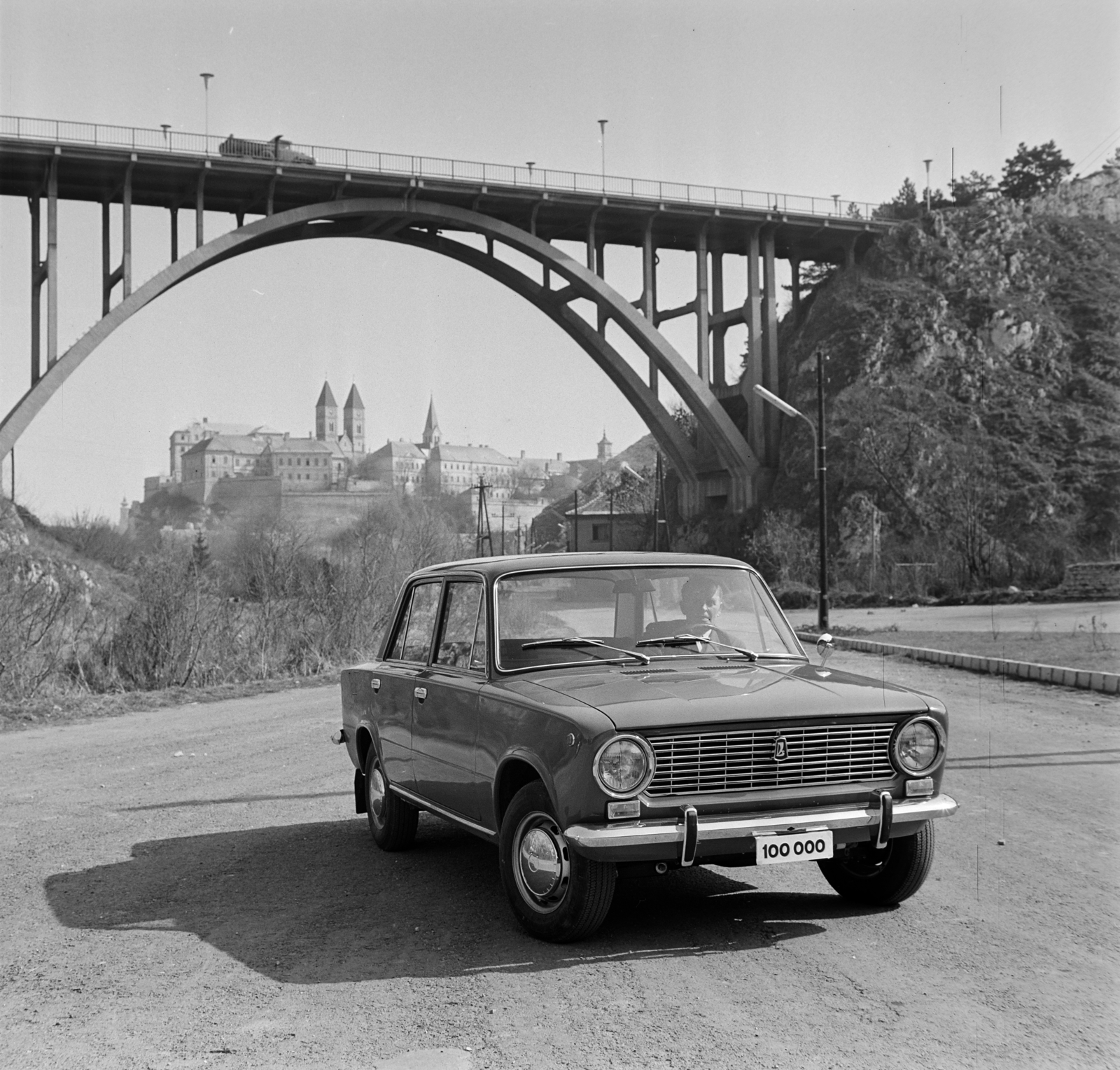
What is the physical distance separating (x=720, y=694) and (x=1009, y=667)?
1354 cm

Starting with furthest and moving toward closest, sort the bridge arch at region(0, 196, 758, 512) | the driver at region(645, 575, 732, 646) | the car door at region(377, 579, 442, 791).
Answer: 1. the bridge arch at region(0, 196, 758, 512)
2. the car door at region(377, 579, 442, 791)
3. the driver at region(645, 575, 732, 646)

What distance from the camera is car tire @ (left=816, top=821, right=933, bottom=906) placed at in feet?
17.4

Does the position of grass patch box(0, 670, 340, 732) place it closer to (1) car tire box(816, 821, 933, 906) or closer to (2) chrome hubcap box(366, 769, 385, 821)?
(2) chrome hubcap box(366, 769, 385, 821)

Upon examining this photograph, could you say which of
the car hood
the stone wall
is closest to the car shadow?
the car hood

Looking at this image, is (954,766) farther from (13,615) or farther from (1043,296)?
(1043,296)

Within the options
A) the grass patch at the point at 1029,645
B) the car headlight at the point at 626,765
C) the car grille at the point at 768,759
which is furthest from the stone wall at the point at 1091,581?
the car headlight at the point at 626,765

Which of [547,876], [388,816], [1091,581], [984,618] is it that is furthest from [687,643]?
[1091,581]

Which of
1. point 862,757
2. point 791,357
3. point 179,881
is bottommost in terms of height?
point 179,881

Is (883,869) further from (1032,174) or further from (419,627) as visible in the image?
(1032,174)

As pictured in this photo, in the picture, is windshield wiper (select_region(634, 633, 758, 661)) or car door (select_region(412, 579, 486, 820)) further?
windshield wiper (select_region(634, 633, 758, 661))

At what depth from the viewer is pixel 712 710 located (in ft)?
15.9

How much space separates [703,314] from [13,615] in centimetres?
3868

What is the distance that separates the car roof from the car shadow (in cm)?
153

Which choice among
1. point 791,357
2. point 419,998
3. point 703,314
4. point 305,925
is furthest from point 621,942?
point 791,357
